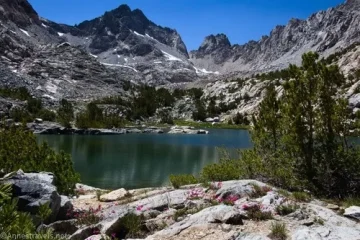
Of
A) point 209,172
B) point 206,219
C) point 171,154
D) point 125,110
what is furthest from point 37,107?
point 206,219

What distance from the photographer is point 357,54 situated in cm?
16325

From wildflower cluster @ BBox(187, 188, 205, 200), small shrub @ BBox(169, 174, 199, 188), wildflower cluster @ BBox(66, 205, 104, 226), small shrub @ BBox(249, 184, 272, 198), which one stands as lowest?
wildflower cluster @ BBox(66, 205, 104, 226)

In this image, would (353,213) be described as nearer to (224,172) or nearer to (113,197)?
(224,172)

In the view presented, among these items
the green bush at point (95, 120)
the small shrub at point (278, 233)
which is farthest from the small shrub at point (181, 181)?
the green bush at point (95, 120)

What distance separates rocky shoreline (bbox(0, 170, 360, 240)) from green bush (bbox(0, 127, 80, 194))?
750 centimetres

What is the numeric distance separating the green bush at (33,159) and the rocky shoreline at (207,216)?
295 inches

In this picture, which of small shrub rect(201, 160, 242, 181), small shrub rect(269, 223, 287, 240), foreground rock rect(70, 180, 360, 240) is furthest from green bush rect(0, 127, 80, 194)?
small shrub rect(269, 223, 287, 240)

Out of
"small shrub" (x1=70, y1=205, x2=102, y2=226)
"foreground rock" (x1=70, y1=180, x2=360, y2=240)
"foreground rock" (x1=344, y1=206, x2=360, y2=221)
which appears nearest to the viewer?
"foreground rock" (x1=70, y1=180, x2=360, y2=240)

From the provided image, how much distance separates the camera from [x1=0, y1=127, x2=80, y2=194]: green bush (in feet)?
80.8

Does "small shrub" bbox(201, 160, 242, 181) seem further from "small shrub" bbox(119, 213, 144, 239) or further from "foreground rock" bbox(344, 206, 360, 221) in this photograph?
"small shrub" bbox(119, 213, 144, 239)

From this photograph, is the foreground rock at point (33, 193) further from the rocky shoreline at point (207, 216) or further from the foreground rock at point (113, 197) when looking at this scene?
the foreground rock at point (113, 197)

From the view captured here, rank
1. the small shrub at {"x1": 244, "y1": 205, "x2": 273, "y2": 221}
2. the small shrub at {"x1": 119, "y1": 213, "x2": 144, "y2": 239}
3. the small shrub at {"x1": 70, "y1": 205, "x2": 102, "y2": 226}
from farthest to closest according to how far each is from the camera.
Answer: the small shrub at {"x1": 70, "y1": 205, "x2": 102, "y2": 226} < the small shrub at {"x1": 119, "y1": 213, "x2": 144, "y2": 239} < the small shrub at {"x1": 244, "y1": 205, "x2": 273, "y2": 221}

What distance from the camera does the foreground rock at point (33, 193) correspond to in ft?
48.1

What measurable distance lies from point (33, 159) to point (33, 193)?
12360 mm
